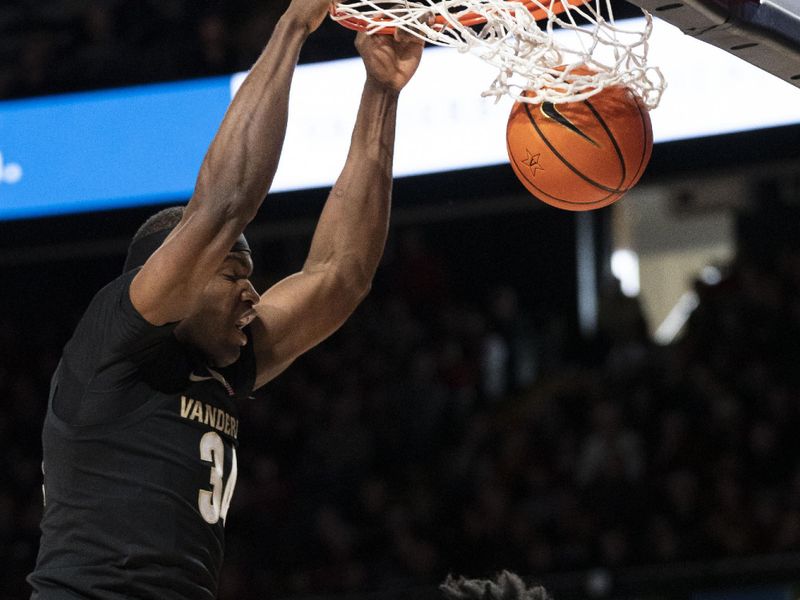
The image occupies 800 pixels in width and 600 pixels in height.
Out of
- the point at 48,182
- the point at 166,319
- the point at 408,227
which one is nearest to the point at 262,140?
the point at 166,319

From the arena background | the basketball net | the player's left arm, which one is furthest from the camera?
the arena background

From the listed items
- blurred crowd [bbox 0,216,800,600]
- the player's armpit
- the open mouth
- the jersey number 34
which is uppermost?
the open mouth

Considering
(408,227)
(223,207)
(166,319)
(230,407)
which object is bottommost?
(408,227)

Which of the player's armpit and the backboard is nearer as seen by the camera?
the backboard

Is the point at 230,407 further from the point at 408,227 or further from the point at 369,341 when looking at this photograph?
the point at 408,227

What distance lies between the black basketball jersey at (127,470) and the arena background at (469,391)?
3725 mm

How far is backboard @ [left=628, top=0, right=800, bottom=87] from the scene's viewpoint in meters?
2.56

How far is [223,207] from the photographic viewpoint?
257cm

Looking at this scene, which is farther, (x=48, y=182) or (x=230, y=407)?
(x=48, y=182)

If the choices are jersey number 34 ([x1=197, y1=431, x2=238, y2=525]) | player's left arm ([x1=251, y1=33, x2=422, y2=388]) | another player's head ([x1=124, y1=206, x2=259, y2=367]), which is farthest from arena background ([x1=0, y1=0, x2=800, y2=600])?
jersey number 34 ([x1=197, y1=431, x2=238, y2=525])

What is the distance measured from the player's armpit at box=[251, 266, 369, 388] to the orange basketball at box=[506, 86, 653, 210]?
50cm

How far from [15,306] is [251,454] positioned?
112 inches

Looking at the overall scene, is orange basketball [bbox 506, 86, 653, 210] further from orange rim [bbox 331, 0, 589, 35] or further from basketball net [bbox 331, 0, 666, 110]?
orange rim [bbox 331, 0, 589, 35]

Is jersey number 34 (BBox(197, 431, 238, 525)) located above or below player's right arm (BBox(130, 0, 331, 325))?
below
